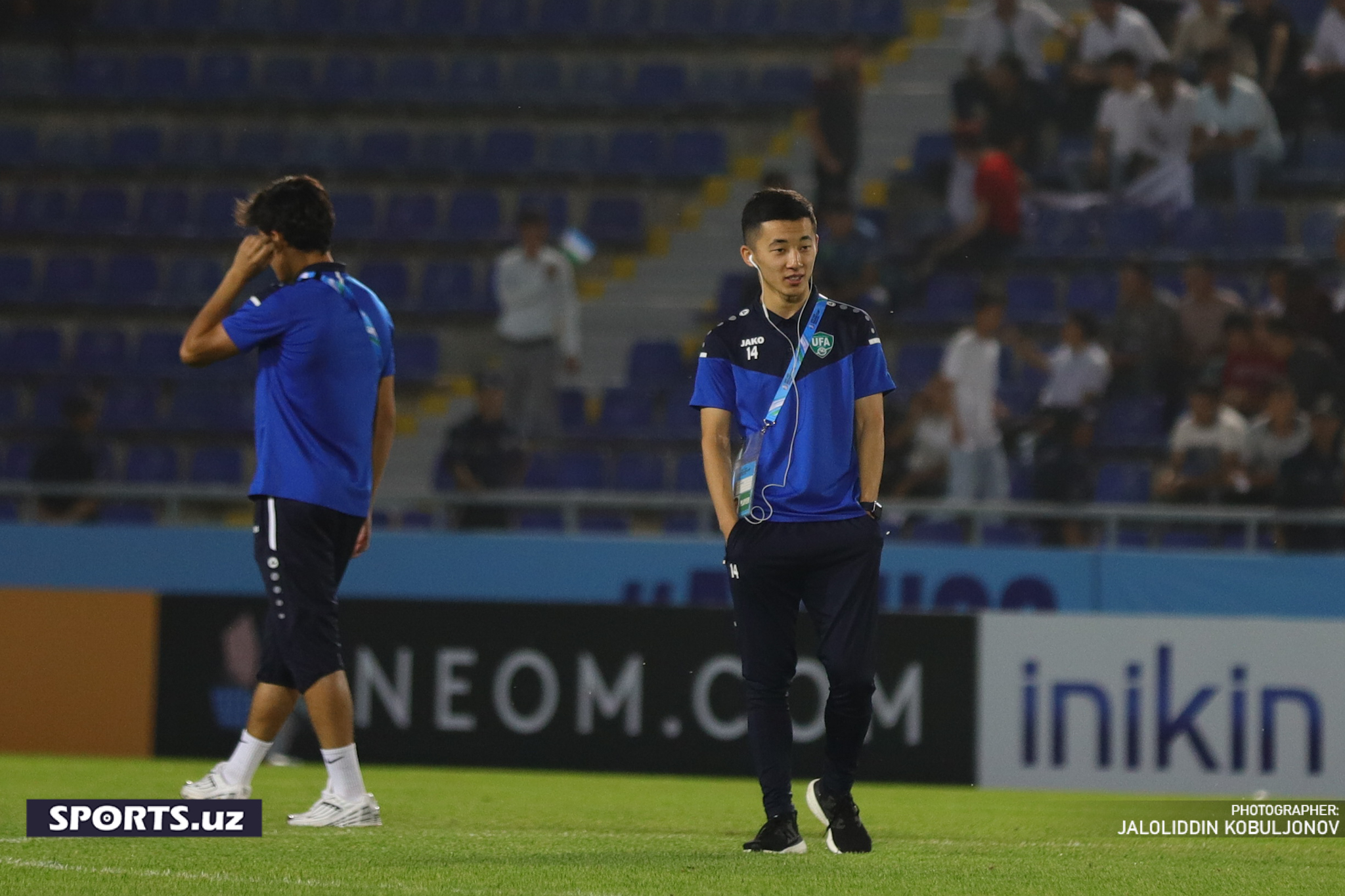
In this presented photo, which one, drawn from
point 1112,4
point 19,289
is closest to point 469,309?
point 19,289

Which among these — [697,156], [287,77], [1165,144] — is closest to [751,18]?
[697,156]

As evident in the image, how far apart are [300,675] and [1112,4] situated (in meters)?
11.0

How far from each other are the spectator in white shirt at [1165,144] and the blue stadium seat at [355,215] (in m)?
6.58

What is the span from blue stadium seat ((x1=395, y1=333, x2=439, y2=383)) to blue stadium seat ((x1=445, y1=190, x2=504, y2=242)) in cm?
142

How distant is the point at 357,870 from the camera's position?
505 centimetres

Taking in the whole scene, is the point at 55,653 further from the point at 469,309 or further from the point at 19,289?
the point at 19,289

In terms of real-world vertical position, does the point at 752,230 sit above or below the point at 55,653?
above

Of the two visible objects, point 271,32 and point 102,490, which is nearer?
point 102,490

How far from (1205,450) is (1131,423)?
1.16 metres

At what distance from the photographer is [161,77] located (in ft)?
59.3

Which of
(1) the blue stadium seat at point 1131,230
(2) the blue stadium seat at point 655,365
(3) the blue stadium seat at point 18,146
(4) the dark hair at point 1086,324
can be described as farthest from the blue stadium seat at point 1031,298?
(3) the blue stadium seat at point 18,146

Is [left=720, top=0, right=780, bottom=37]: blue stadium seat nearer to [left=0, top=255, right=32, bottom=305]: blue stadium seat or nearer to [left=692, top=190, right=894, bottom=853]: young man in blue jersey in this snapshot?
[left=0, top=255, right=32, bottom=305]: blue stadium seat

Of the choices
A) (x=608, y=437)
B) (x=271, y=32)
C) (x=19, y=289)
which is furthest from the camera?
(x=271, y=32)

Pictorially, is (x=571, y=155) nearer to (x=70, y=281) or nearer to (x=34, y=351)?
(x=70, y=281)
